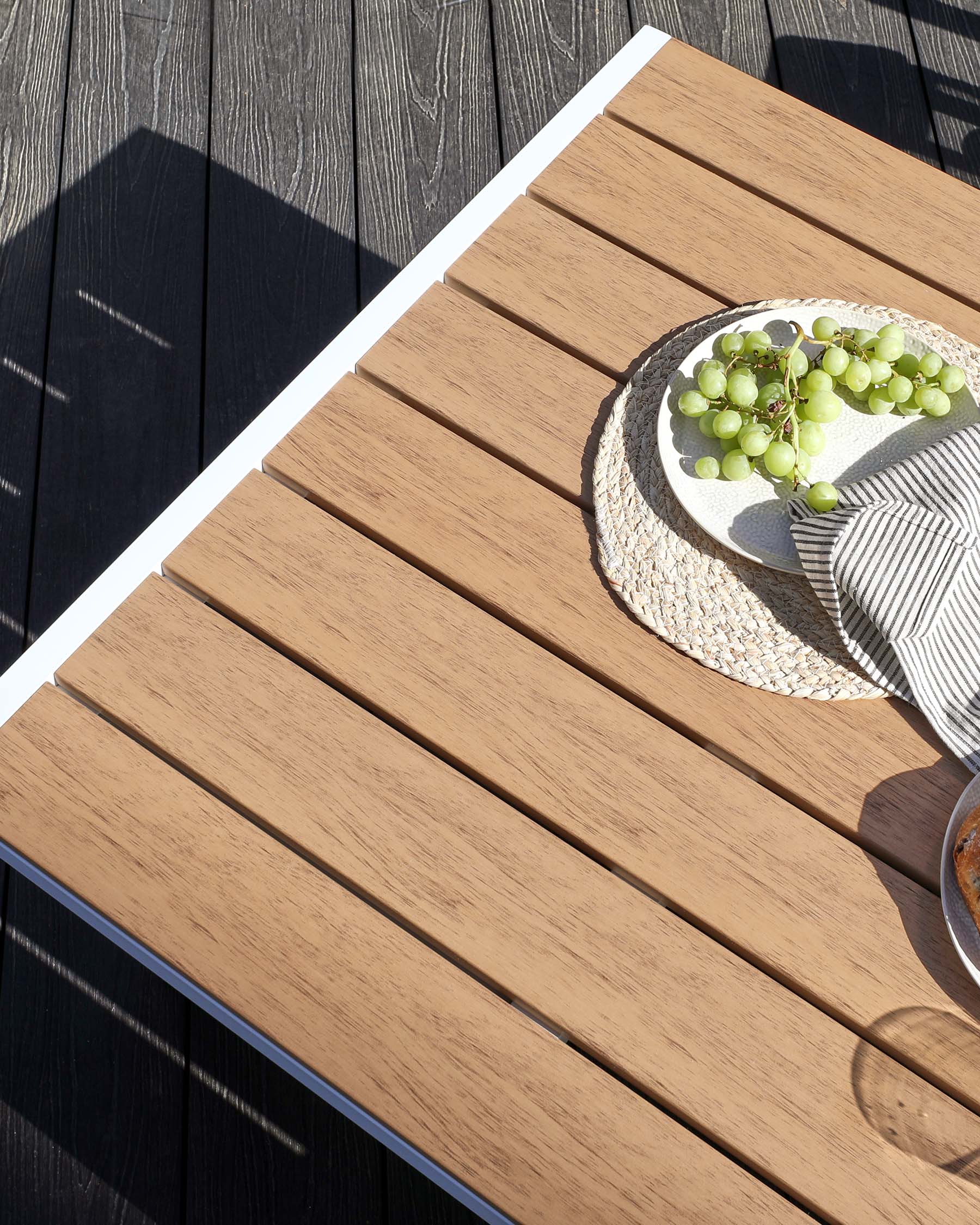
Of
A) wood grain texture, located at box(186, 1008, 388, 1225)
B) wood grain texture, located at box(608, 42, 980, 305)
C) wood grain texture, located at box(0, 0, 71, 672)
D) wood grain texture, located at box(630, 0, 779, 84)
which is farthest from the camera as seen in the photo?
wood grain texture, located at box(630, 0, 779, 84)

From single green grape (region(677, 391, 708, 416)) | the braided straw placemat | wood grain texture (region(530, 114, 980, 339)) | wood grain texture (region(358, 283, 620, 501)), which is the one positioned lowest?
the braided straw placemat

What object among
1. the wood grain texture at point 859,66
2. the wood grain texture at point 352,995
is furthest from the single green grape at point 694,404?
the wood grain texture at point 859,66

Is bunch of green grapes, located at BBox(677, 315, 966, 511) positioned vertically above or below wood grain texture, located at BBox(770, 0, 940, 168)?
below

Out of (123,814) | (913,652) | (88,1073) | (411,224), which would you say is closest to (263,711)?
(123,814)

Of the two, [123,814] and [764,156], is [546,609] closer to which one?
[123,814]

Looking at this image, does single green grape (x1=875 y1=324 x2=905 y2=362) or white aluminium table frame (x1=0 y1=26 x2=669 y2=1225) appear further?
single green grape (x1=875 y1=324 x2=905 y2=362)

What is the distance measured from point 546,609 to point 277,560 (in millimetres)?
229

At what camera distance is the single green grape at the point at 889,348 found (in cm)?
96

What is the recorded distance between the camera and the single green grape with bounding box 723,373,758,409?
944 millimetres

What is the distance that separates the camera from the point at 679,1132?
30.8 inches

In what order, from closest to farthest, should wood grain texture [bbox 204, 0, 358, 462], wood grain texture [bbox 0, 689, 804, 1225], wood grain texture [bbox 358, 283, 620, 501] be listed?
wood grain texture [bbox 0, 689, 804, 1225], wood grain texture [bbox 358, 283, 620, 501], wood grain texture [bbox 204, 0, 358, 462]

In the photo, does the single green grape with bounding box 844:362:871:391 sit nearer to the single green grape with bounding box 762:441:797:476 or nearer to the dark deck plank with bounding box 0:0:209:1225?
the single green grape with bounding box 762:441:797:476

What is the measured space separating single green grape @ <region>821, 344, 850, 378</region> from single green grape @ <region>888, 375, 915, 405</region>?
4cm

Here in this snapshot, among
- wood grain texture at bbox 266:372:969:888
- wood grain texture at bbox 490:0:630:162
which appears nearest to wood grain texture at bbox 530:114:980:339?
wood grain texture at bbox 266:372:969:888
